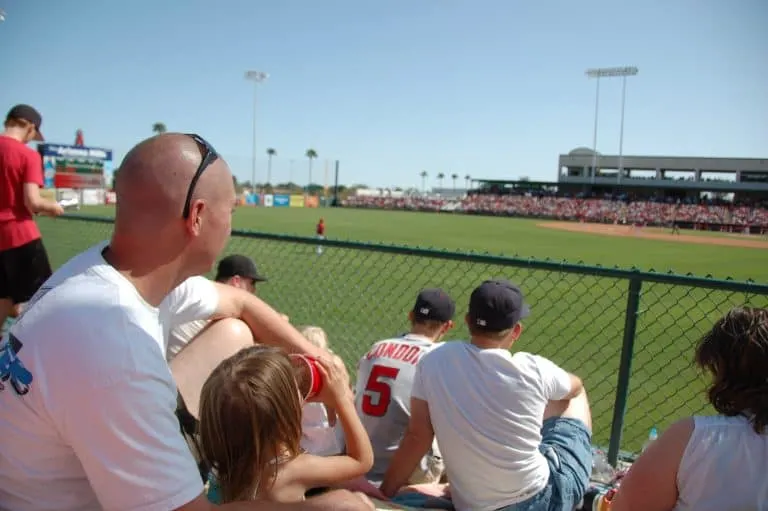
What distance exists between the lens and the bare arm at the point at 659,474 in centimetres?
193

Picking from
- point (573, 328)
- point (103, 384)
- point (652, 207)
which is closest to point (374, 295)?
point (573, 328)

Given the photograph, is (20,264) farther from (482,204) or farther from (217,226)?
(482,204)

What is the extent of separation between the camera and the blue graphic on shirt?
134 centimetres

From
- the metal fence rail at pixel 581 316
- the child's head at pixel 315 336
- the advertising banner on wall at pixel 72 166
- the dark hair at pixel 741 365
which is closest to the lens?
the dark hair at pixel 741 365

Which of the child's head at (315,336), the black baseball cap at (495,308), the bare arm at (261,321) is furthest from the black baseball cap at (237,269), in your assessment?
the black baseball cap at (495,308)

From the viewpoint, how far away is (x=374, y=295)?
34.9 feet

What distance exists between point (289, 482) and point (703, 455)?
53.4 inches

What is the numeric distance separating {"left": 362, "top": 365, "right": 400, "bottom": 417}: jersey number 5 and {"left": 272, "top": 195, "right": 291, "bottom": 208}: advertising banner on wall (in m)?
64.7

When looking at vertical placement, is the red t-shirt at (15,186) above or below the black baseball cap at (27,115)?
below

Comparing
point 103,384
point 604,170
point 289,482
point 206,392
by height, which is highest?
point 604,170

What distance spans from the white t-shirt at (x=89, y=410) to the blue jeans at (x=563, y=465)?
189 cm

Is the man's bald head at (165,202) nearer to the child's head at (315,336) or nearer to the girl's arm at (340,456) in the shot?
the girl's arm at (340,456)

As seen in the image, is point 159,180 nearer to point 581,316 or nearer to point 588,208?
point 581,316

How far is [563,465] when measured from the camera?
292cm
